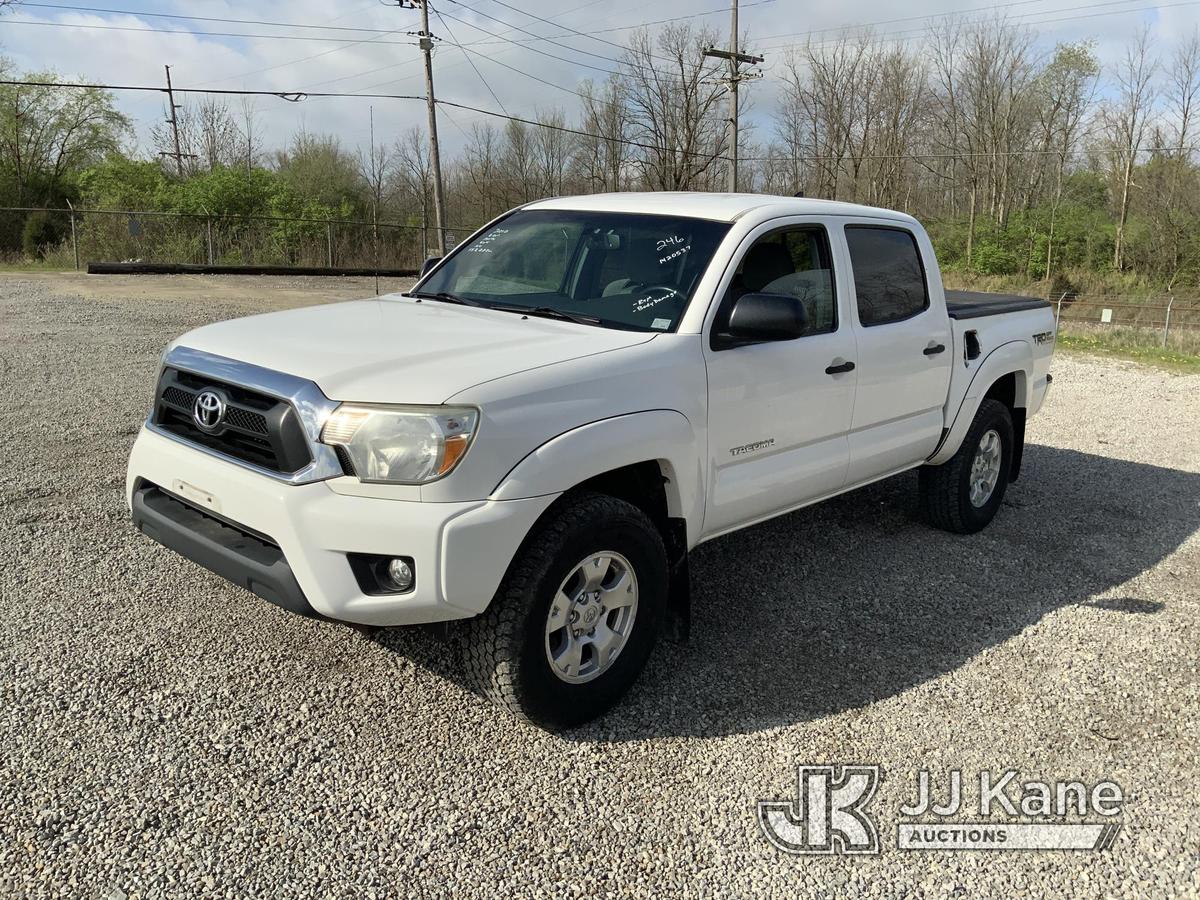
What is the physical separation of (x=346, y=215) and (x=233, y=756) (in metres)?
35.9

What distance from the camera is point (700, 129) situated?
47.5 m

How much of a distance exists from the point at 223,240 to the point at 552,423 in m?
29.3

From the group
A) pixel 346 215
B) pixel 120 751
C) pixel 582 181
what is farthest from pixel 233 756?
pixel 582 181

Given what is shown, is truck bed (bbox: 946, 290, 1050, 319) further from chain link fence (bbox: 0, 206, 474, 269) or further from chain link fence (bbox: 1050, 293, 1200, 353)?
chain link fence (bbox: 0, 206, 474, 269)

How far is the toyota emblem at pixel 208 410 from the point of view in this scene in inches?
129

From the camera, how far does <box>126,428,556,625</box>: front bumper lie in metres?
2.90

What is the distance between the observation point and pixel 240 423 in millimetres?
3215

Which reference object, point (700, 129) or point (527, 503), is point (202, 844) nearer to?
point (527, 503)

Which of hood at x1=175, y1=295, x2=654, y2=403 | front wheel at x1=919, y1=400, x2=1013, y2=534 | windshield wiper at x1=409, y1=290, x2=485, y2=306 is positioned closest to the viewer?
hood at x1=175, y1=295, x2=654, y2=403

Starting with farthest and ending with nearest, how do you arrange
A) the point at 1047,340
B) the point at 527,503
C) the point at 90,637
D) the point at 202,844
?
the point at 1047,340
the point at 90,637
the point at 527,503
the point at 202,844

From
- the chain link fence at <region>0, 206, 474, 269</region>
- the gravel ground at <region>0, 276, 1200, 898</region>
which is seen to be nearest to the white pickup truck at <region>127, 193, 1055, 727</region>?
the gravel ground at <region>0, 276, 1200, 898</region>

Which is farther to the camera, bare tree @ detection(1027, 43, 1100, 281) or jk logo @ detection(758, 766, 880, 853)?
bare tree @ detection(1027, 43, 1100, 281)

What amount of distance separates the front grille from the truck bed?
12.7 feet

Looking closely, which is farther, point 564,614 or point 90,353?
point 90,353
